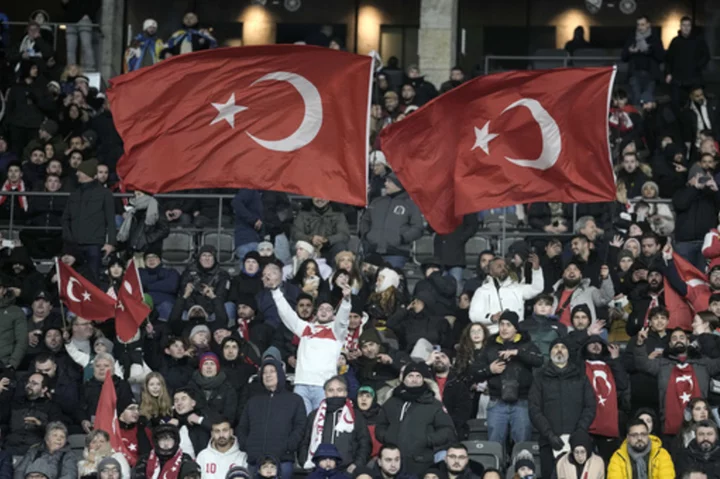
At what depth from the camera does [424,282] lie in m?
24.3

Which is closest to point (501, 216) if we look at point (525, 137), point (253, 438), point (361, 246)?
point (361, 246)

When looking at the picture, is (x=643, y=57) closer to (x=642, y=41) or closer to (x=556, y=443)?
(x=642, y=41)

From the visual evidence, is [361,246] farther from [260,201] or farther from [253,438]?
[253,438]

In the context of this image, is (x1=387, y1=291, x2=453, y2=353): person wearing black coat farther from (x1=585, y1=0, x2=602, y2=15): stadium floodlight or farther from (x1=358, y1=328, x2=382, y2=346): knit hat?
(x1=585, y1=0, x2=602, y2=15): stadium floodlight

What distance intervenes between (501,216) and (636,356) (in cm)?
634

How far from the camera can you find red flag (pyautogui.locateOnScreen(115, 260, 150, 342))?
23.2 metres

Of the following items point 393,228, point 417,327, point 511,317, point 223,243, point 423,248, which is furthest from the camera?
point 223,243

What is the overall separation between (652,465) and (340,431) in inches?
120

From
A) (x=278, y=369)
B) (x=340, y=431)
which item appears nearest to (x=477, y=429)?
(x=340, y=431)

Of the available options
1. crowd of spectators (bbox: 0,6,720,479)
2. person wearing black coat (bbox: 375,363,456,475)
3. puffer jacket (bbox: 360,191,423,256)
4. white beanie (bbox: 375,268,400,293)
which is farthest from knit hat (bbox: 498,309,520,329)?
puffer jacket (bbox: 360,191,423,256)

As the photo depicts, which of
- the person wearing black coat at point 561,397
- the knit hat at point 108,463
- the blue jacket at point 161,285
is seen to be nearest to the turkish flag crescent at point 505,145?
the person wearing black coat at point 561,397

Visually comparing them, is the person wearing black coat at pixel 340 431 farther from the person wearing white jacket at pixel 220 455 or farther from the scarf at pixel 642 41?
Result: the scarf at pixel 642 41

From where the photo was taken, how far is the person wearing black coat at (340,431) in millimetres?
20812

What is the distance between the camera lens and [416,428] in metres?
21.0
